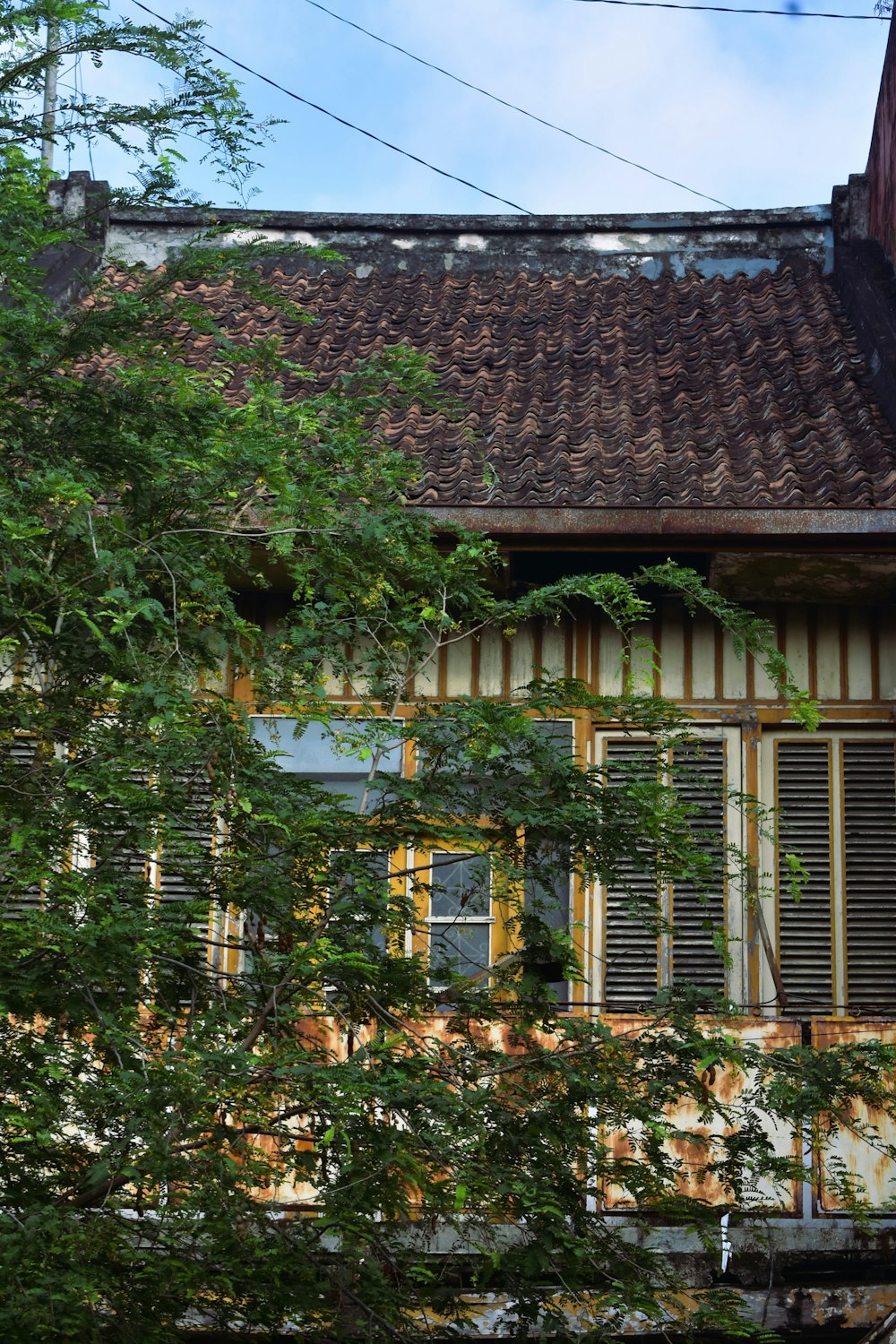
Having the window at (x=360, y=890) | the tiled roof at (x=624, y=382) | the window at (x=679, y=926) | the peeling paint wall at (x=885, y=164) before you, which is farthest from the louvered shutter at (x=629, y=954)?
the peeling paint wall at (x=885, y=164)

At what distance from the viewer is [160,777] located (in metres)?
4.79

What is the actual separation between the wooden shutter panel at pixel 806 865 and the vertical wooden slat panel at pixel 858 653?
35 centimetres

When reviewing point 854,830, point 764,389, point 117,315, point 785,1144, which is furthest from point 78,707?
point 764,389

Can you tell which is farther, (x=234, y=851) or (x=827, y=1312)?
(x=827, y=1312)

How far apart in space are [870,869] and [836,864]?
177 millimetres

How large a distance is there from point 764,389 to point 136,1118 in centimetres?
753

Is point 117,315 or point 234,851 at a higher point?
point 117,315

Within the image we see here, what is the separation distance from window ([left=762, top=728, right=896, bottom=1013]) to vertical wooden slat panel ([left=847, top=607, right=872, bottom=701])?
Answer: 24 cm

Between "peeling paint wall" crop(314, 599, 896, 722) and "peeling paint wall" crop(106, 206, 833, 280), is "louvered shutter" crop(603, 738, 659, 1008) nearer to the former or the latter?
"peeling paint wall" crop(314, 599, 896, 722)

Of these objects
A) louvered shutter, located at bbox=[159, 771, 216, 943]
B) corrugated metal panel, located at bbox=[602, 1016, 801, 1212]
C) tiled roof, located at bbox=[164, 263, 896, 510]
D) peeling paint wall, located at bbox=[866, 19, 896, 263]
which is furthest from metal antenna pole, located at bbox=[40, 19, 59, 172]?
peeling paint wall, located at bbox=[866, 19, 896, 263]

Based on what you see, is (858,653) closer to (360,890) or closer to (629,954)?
(629,954)

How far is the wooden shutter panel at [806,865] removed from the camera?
8.74 m

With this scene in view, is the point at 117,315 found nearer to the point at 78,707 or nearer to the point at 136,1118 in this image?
the point at 78,707

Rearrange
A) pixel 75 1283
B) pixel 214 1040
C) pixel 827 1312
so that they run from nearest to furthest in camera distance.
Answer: pixel 75 1283 → pixel 214 1040 → pixel 827 1312
